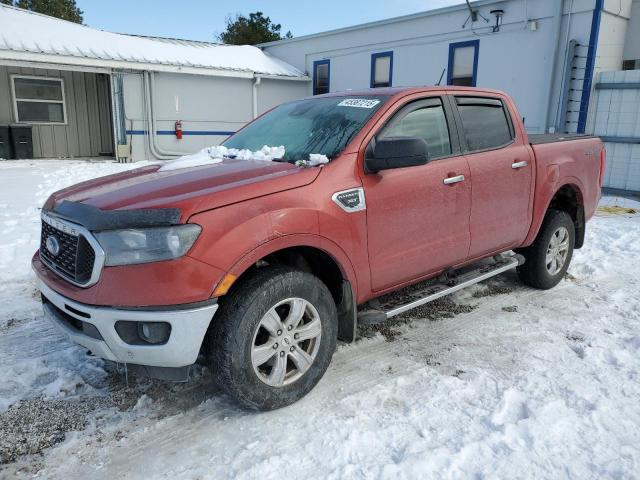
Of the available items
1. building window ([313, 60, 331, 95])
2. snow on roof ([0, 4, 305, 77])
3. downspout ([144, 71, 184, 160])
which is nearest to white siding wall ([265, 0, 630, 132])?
building window ([313, 60, 331, 95])

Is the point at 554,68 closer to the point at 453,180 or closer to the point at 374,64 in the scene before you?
the point at 374,64

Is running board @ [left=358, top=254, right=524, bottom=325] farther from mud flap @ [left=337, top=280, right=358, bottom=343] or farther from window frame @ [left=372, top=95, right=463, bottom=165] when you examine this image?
window frame @ [left=372, top=95, right=463, bottom=165]

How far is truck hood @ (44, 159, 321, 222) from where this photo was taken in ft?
8.64

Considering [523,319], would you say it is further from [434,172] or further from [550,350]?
[434,172]

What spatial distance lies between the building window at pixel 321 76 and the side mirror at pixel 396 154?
1569 cm

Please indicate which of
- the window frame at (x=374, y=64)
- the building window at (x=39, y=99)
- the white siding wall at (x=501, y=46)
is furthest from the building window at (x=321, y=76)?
the building window at (x=39, y=99)

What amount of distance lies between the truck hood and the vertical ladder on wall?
10.6 meters

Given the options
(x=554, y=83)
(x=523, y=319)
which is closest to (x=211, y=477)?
(x=523, y=319)

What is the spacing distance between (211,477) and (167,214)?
4.17 feet

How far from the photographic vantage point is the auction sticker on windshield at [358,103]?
3.65m

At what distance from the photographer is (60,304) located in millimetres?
2795

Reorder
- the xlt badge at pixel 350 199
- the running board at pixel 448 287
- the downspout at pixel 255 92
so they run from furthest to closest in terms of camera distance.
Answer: the downspout at pixel 255 92 < the running board at pixel 448 287 < the xlt badge at pixel 350 199

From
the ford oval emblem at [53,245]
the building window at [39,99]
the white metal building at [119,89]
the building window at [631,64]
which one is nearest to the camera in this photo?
the ford oval emblem at [53,245]

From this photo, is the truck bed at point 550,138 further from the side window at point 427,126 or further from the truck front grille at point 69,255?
the truck front grille at point 69,255
